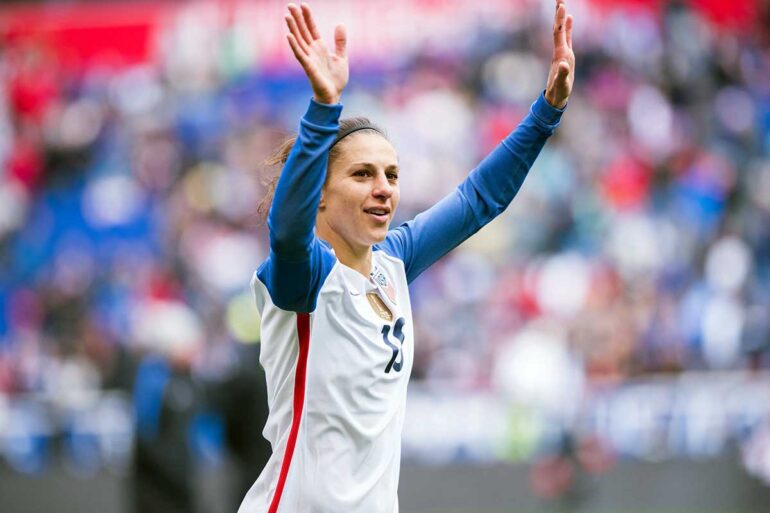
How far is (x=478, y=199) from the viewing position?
4449 millimetres

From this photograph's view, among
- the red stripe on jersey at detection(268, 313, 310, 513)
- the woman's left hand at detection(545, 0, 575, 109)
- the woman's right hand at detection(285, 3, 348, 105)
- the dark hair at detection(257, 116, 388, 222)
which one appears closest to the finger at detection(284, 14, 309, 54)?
the woman's right hand at detection(285, 3, 348, 105)

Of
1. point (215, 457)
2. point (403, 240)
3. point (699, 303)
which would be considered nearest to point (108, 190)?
point (215, 457)

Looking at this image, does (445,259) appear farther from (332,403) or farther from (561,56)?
(332,403)

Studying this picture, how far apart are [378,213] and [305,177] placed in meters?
0.40

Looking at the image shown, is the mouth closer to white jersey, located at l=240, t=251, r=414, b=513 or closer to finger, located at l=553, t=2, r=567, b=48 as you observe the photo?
white jersey, located at l=240, t=251, r=414, b=513

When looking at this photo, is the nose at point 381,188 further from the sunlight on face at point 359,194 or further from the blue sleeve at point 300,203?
the blue sleeve at point 300,203

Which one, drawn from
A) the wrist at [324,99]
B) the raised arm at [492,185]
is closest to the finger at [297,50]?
the wrist at [324,99]

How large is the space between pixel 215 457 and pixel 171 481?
2.36 meters

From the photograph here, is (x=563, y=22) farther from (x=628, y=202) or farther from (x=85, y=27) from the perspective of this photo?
(x=85, y=27)

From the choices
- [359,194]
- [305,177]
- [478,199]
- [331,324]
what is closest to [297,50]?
[305,177]

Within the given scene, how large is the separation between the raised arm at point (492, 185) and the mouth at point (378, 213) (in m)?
0.44

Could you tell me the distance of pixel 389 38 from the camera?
17172 mm

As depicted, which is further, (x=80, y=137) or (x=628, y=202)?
(x=80, y=137)

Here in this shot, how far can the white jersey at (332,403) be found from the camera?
3.72m
